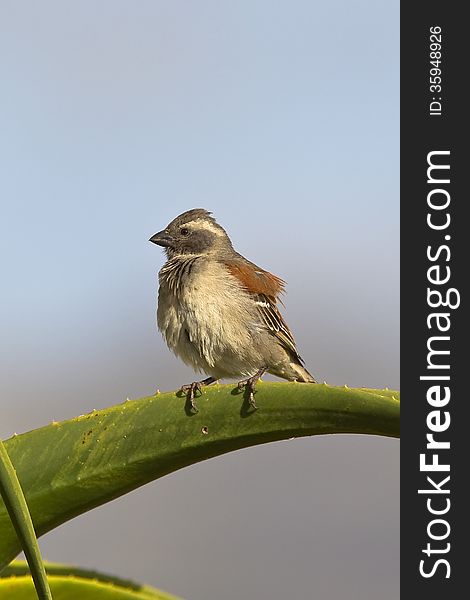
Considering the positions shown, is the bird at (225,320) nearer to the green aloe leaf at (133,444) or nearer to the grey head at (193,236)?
the grey head at (193,236)

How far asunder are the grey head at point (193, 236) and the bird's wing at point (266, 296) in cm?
46

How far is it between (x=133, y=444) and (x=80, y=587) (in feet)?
1.13

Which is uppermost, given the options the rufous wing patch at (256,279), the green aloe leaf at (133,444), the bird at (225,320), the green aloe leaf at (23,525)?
the rufous wing patch at (256,279)

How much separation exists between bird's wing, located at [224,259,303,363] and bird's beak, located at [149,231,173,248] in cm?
71

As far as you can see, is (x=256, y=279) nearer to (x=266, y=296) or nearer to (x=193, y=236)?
(x=266, y=296)

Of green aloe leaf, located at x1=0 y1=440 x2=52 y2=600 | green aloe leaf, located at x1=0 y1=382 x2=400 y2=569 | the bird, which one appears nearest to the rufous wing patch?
the bird

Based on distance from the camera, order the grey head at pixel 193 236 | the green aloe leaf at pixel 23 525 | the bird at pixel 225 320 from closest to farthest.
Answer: the green aloe leaf at pixel 23 525 → the bird at pixel 225 320 → the grey head at pixel 193 236

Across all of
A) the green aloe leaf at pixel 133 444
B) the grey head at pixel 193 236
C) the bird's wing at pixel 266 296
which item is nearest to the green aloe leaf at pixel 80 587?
the green aloe leaf at pixel 133 444

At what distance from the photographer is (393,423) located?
1.74 meters

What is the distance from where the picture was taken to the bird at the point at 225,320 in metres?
5.40

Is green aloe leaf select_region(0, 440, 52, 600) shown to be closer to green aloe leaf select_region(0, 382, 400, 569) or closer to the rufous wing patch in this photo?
green aloe leaf select_region(0, 382, 400, 569)

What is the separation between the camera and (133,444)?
80.8 inches

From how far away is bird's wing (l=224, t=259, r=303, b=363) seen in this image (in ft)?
18.8

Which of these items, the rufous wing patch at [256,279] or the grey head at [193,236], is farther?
the grey head at [193,236]
